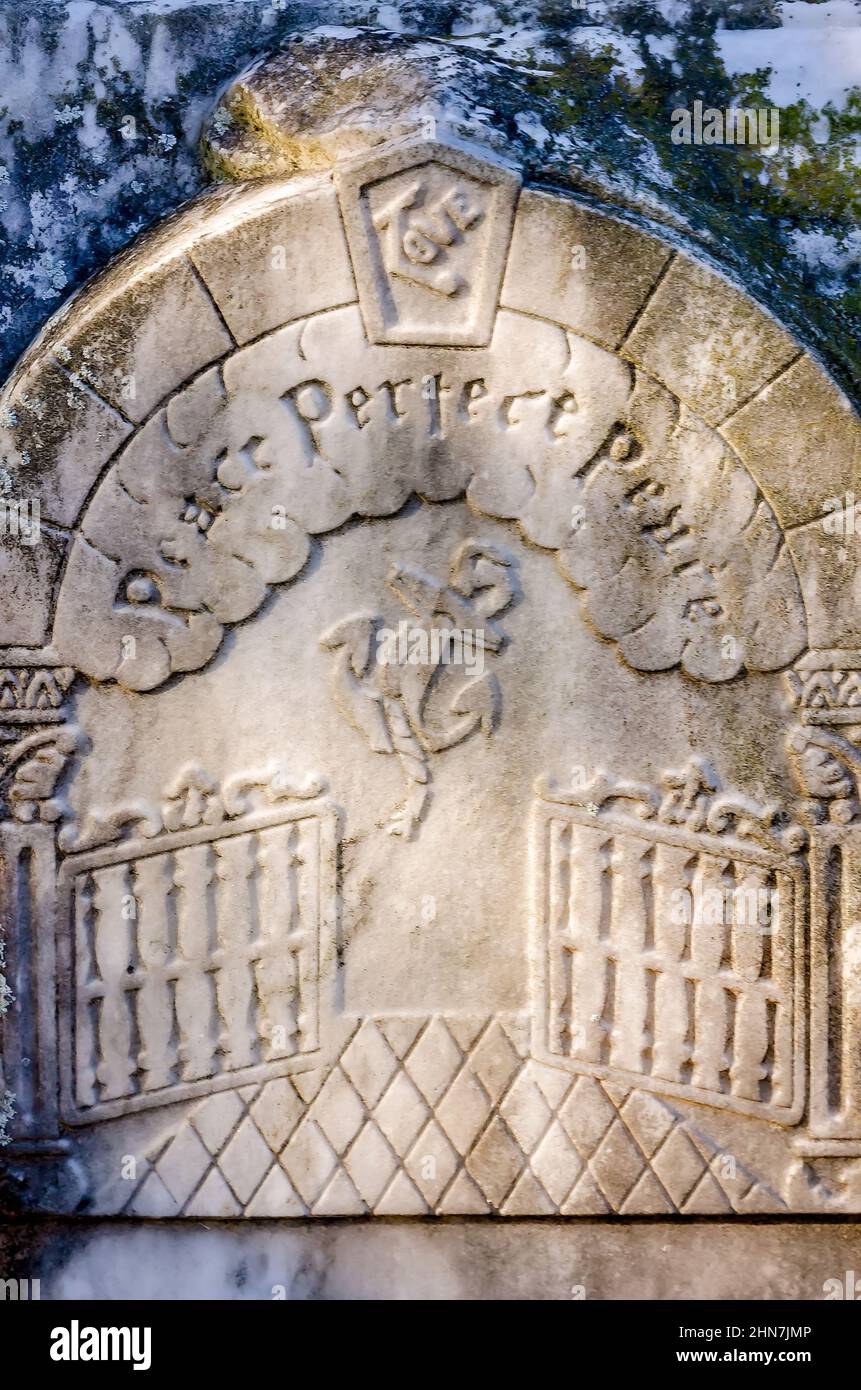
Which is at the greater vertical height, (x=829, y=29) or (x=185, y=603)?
(x=829, y=29)

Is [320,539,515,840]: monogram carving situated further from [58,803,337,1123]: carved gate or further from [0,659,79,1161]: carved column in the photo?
[0,659,79,1161]: carved column

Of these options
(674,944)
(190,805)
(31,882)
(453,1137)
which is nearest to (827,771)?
(674,944)

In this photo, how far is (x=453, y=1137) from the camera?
3045mm

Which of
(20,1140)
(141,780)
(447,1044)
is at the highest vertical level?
(141,780)

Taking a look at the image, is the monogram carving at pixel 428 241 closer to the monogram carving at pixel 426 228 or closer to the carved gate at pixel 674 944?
the monogram carving at pixel 426 228

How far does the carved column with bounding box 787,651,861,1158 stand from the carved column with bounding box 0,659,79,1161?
150cm

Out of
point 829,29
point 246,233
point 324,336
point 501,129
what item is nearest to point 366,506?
point 324,336

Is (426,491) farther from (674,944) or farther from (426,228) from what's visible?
(674,944)

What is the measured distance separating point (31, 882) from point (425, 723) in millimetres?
874

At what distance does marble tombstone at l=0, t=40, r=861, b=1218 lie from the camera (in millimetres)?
2809

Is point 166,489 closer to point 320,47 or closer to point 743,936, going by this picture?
point 320,47

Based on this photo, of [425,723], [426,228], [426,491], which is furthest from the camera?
[425,723]

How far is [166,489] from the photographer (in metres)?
2.86

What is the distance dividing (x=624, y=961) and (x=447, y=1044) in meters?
0.41
